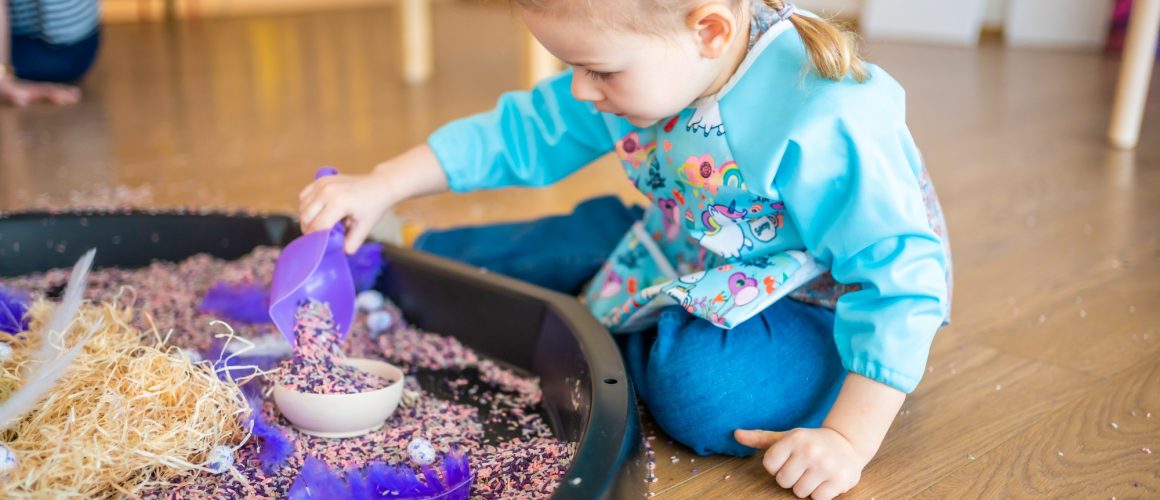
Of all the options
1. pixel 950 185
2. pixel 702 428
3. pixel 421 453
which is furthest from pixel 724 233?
pixel 950 185

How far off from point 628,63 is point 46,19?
169 cm

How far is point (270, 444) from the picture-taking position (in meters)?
0.71

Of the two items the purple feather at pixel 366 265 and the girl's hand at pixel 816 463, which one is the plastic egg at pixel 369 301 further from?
the girl's hand at pixel 816 463

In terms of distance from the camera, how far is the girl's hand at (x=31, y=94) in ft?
6.32

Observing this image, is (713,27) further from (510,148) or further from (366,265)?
(366,265)

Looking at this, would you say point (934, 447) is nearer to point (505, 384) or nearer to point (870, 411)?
point (870, 411)

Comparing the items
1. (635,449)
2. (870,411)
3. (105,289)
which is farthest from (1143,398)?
(105,289)

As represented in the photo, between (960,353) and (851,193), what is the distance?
0.29 m

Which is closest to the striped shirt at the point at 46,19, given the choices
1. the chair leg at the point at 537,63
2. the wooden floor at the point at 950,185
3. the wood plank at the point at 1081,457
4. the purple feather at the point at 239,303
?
the wooden floor at the point at 950,185

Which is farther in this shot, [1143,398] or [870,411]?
[1143,398]

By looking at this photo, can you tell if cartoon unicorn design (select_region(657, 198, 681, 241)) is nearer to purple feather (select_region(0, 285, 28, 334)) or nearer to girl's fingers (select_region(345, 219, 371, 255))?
girl's fingers (select_region(345, 219, 371, 255))

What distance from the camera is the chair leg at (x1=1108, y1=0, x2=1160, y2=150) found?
1.55m

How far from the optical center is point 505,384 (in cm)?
86

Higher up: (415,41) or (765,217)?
(765,217)
